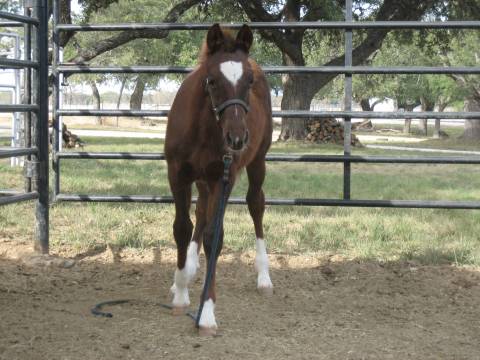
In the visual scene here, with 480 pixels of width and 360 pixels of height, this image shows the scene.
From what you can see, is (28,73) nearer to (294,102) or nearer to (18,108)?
(18,108)

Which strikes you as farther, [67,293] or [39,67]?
[39,67]

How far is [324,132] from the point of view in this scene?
848 inches

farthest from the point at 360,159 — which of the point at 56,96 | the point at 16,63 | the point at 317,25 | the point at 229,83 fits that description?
the point at 16,63

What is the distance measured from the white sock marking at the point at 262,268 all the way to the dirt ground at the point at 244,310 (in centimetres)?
9

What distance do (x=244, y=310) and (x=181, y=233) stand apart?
2.18 feet

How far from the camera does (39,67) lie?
17.3 feet

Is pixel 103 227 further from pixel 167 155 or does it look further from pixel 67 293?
pixel 167 155

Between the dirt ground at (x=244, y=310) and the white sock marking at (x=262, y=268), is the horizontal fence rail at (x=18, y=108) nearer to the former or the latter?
the dirt ground at (x=244, y=310)

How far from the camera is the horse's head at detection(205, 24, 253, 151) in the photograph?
3.40 metres

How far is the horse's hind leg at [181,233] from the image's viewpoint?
13.4 feet

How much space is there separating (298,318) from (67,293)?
1690 millimetres

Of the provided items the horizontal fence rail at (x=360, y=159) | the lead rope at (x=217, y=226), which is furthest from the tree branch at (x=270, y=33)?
the lead rope at (x=217, y=226)

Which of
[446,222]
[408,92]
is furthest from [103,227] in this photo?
[408,92]

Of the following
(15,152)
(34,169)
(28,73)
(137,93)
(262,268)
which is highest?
(137,93)
